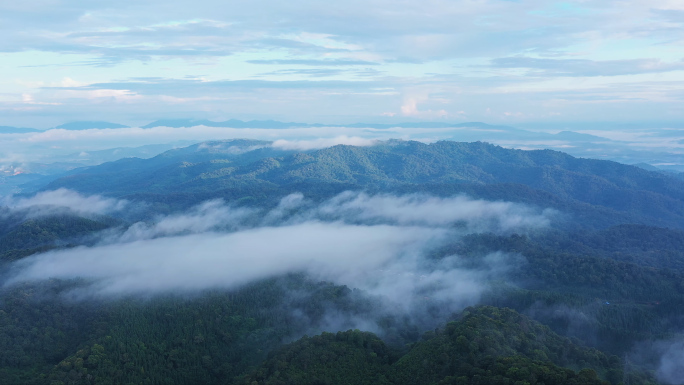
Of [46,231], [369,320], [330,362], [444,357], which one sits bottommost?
[369,320]

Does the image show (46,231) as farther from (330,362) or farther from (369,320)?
(330,362)

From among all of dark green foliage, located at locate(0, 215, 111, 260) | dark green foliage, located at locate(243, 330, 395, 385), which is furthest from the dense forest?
dark green foliage, located at locate(0, 215, 111, 260)

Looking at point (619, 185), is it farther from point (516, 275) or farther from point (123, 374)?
point (123, 374)

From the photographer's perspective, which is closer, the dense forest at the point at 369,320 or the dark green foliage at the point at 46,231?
the dense forest at the point at 369,320

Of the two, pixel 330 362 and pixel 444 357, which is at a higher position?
pixel 444 357

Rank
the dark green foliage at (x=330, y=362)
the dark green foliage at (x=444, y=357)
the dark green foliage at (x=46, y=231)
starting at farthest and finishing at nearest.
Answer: the dark green foliage at (x=46, y=231) < the dark green foliage at (x=330, y=362) < the dark green foliage at (x=444, y=357)

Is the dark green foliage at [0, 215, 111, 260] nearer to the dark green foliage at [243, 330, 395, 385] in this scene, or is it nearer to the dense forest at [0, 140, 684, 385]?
the dense forest at [0, 140, 684, 385]

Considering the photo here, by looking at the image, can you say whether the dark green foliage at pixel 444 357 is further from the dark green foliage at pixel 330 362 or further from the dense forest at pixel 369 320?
the dense forest at pixel 369 320

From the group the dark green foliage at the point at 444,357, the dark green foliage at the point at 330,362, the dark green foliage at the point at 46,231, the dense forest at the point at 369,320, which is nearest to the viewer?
the dark green foliage at the point at 444,357

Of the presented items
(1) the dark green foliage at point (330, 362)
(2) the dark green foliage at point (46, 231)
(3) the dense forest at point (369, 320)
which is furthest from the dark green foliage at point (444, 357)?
(2) the dark green foliage at point (46, 231)

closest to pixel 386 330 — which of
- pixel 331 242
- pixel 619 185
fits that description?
pixel 331 242

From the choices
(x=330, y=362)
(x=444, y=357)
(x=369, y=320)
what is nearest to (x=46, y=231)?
(x=369, y=320)

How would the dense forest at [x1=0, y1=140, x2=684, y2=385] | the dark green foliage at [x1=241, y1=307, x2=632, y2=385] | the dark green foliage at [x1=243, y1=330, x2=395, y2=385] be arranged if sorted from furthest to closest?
the dense forest at [x1=0, y1=140, x2=684, y2=385] → the dark green foliage at [x1=243, y1=330, x2=395, y2=385] → the dark green foliage at [x1=241, y1=307, x2=632, y2=385]

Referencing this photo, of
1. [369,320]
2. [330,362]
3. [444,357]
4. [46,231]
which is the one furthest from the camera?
[46,231]
